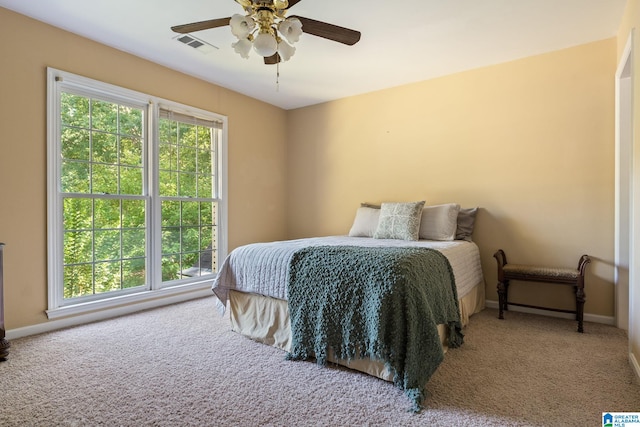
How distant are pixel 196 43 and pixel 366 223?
8.12 ft

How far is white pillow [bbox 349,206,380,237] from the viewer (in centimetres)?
374

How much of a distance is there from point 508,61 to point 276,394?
3680 millimetres

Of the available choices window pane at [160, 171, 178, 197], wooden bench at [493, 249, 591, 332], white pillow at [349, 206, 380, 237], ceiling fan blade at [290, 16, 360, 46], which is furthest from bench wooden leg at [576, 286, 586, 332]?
window pane at [160, 171, 178, 197]

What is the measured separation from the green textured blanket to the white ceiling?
1831 mm

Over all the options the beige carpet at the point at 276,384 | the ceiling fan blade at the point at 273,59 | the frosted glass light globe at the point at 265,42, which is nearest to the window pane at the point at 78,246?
the beige carpet at the point at 276,384

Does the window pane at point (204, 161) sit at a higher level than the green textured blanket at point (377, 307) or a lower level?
higher

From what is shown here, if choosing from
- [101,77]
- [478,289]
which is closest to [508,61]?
[478,289]

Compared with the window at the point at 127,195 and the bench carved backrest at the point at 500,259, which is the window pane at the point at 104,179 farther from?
the bench carved backrest at the point at 500,259

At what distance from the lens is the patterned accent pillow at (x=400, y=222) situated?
333 centimetres

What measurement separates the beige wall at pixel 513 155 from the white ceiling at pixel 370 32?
26 centimetres

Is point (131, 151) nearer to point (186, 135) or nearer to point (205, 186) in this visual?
point (186, 135)

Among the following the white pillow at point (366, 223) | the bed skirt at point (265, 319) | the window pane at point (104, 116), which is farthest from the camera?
the white pillow at point (366, 223)

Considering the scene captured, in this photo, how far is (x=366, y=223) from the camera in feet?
12.4

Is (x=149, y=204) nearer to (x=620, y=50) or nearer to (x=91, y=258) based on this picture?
(x=91, y=258)
